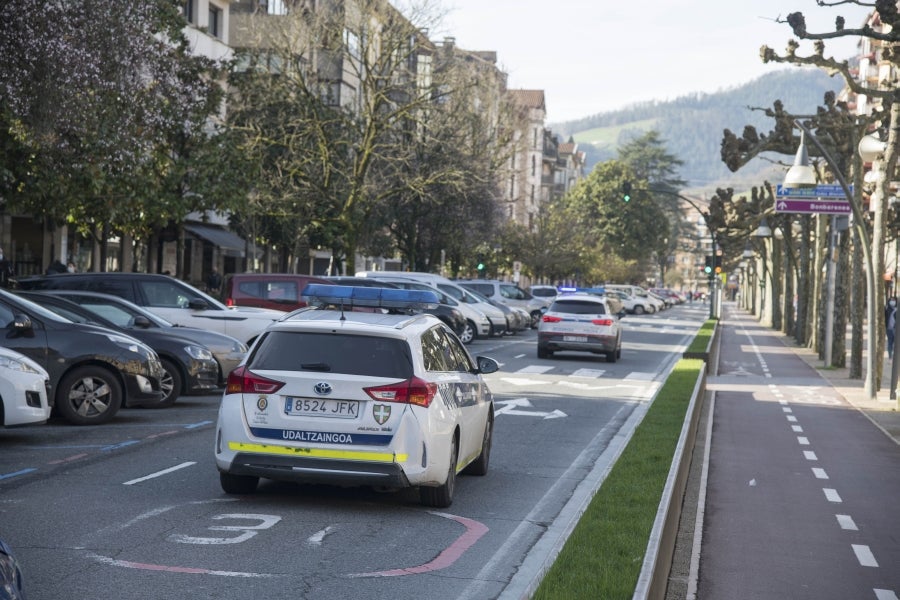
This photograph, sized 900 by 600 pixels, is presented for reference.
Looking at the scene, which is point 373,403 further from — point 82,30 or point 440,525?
point 82,30

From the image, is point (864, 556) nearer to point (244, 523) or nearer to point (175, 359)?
point (244, 523)

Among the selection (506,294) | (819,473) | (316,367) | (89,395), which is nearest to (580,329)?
(819,473)

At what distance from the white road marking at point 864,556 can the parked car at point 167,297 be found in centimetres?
1323

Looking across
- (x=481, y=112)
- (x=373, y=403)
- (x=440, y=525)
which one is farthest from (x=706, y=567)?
(x=481, y=112)

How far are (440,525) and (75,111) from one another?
15.8 m

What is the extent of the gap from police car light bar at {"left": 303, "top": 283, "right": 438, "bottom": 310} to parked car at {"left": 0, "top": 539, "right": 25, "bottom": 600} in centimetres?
597

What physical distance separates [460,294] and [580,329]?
32.7ft

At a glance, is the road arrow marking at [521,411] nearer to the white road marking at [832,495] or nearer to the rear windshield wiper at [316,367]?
the white road marking at [832,495]

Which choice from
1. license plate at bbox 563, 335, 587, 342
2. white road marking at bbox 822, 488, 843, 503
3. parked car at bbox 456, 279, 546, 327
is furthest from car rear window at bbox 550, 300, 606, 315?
white road marking at bbox 822, 488, 843, 503

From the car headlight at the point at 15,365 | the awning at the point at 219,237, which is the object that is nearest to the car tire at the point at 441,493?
the car headlight at the point at 15,365

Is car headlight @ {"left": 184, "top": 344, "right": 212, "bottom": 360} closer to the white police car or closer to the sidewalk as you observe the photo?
the white police car

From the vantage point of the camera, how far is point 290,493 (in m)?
10.6

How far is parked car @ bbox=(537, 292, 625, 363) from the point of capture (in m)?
31.4

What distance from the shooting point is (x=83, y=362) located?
1513 centimetres
